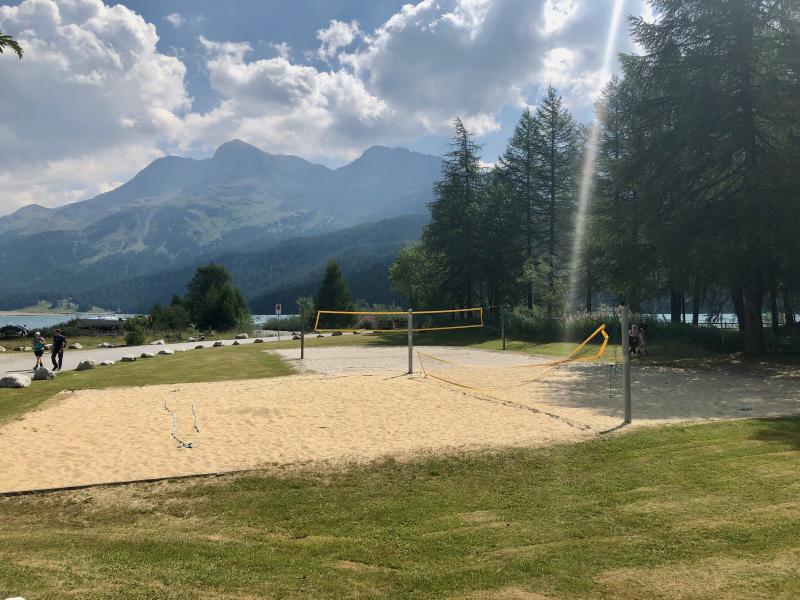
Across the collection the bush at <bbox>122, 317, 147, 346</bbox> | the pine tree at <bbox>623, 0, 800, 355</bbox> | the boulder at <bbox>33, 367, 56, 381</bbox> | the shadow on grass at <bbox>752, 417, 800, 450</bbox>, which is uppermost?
the pine tree at <bbox>623, 0, 800, 355</bbox>

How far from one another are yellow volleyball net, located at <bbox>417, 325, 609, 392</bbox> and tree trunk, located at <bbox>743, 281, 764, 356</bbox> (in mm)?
4931

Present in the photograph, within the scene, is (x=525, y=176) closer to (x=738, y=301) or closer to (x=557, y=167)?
(x=557, y=167)

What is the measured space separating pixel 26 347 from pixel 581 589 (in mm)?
36244

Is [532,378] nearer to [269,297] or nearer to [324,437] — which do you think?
[324,437]

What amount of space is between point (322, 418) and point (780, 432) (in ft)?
24.7

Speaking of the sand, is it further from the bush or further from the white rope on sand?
the bush

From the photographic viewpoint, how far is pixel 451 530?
5.08 m

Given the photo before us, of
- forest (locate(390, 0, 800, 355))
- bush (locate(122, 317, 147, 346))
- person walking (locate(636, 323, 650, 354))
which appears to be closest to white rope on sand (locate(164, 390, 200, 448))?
forest (locate(390, 0, 800, 355))

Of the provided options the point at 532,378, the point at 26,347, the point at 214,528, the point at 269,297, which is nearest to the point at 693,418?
the point at 532,378

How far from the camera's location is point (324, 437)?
8898 mm

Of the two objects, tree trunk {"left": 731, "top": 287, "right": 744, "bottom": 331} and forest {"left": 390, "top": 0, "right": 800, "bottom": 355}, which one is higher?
forest {"left": 390, "top": 0, "right": 800, "bottom": 355}

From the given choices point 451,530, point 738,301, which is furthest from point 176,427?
point 738,301

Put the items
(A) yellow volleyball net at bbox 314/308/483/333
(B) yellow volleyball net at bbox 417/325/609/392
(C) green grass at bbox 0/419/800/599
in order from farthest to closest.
→ (A) yellow volleyball net at bbox 314/308/483/333, (B) yellow volleyball net at bbox 417/325/609/392, (C) green grass at bbox 0/419/800/599

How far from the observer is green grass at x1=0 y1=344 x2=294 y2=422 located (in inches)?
519
